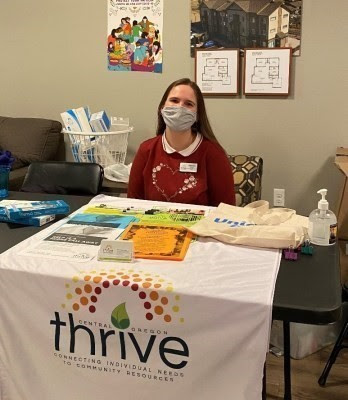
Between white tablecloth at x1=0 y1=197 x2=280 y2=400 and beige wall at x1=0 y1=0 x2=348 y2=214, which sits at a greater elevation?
beige wall at x1=0 y1=0 x2=348 y2=214

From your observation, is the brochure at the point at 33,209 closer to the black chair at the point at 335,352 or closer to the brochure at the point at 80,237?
the brochure at the point at 80,237

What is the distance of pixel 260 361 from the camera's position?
117 cm

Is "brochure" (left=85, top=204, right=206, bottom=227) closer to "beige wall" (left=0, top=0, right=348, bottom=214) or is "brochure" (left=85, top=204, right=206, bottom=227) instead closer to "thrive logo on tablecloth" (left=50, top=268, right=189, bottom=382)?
"thrive logo on tablecloth" (left=50, top=268, right=189, bottom=382)

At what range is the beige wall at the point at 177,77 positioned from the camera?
3.06 meters

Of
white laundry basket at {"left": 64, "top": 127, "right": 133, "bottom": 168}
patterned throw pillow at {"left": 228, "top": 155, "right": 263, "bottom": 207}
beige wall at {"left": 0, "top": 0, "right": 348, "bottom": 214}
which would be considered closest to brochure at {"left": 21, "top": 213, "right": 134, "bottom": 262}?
patterned throw pillow at {"left": 228, "top": 155, "right": 263, "bottom": 207}

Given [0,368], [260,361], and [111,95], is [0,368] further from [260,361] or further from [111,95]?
[111,95]

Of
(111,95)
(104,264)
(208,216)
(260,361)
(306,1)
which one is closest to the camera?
(260,361)

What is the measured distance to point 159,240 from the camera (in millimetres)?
1462

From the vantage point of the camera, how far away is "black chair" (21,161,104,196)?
2.36 meters

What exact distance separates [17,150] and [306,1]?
86.1 inches

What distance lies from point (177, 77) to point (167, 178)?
1.46 meters

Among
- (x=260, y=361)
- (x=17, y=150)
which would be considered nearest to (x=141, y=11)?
(x=17, y=150)

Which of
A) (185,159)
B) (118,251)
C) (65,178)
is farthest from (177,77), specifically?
(118,251)

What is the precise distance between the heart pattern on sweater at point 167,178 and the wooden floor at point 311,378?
89 cm
